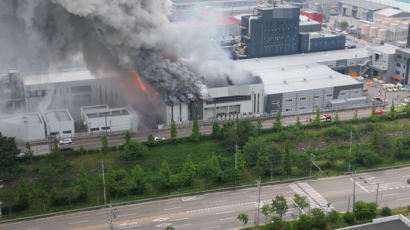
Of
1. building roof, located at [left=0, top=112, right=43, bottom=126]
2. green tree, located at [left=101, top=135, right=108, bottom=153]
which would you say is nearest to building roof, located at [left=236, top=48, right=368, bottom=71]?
green tree, located at [left=101, top=135, right=108, bottom=153]

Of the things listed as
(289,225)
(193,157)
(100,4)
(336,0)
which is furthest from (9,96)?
(336,0)

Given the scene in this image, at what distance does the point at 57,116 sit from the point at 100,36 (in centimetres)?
890

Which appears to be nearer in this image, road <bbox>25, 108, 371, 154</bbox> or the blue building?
road <bbox>25, 108, 371, 154</bbox>

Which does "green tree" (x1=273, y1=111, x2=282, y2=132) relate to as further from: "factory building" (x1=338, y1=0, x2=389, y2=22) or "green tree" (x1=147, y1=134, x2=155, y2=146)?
"factory building" (x1=338, y1=0, x2=389, y2=22)

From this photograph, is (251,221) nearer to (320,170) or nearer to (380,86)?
(320,170)

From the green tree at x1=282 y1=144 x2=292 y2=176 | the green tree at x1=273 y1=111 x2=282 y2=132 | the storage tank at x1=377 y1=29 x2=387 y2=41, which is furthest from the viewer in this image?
the storage tank at x1=377 y1=29 x2=387 y2=41

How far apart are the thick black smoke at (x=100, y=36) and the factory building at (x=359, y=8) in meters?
54.9

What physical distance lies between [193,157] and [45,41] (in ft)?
61.9

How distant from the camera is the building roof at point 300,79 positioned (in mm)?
58188

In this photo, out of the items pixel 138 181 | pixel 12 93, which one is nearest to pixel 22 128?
pixel 12 93

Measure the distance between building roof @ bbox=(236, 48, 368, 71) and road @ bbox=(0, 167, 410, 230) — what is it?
25309 millimetres

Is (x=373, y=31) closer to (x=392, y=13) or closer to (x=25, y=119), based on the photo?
(x=392, y=13)

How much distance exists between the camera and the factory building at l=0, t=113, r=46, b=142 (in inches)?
1927

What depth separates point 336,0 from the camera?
349ft
